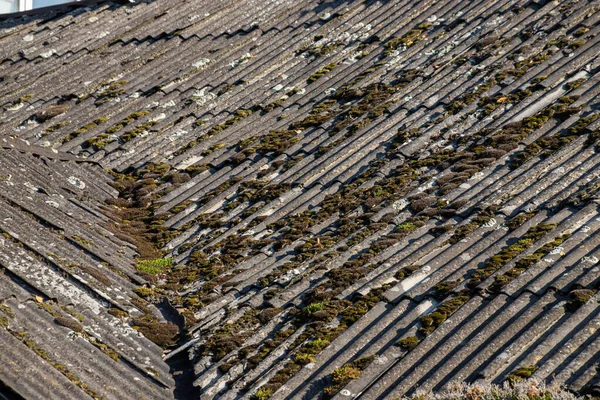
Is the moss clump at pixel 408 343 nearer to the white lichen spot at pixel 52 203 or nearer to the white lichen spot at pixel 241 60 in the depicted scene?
the white lichen spot at pixel 52 203

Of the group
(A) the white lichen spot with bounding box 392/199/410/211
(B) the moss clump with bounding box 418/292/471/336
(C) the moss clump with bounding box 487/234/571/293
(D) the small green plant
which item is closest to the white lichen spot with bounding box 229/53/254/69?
(D) the small green plant

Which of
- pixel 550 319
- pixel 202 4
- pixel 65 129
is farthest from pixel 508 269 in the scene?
pixel 202 4

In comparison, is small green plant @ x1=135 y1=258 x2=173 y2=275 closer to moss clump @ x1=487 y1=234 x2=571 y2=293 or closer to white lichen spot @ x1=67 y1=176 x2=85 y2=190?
white lichen spot @ x1=67 y1=176 x2=85 y2=190

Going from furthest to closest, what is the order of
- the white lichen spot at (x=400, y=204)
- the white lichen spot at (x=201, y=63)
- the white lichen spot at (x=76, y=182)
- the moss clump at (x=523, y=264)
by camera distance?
the white lichen spot at (x=201, y=63) → the white lichen spot at (x=76, y=182) → the white lichen spot at (x=400, y=204) → the moss clump at (x=523, y=264)

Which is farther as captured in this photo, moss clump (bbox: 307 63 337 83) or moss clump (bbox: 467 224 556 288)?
moss clump (bbox: 307 63 337 83)

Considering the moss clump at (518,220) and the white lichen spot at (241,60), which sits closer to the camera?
the moss clump at (518,220)

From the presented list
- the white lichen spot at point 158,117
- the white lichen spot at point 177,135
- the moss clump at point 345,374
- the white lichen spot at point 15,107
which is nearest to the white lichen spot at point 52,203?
the white lichen spot at point 177,135
